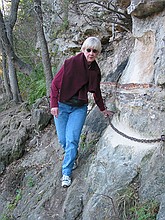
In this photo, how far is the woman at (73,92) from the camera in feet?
14.8

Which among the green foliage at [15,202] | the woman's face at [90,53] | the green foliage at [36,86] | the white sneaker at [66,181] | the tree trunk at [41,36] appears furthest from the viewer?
the green foliage at [36,86]

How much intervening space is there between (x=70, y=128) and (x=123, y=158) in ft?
3.03

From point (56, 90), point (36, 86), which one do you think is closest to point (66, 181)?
point (56, 90)

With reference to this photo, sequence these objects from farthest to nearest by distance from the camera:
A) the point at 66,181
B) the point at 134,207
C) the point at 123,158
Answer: the point at 66,181 → the point at 123,158 → the point at 134,207

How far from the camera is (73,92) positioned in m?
4.54

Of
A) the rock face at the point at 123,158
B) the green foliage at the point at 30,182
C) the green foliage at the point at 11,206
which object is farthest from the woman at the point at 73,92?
the green foliage at the point at 11,206

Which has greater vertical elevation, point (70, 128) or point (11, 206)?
point (70, 128)

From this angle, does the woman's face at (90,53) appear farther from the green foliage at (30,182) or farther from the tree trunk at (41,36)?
the tree trunk at (41,36)

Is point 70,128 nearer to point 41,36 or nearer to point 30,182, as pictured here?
point 30,182

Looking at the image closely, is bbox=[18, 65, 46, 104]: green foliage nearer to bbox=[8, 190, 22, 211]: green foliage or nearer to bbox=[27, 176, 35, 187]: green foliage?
bbox=[27, 176, 35, 187]: green foliage

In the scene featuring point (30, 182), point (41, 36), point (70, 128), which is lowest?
point (30, 182)

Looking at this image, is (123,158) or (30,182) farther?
(30,182)

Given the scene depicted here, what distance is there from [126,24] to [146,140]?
3.18m

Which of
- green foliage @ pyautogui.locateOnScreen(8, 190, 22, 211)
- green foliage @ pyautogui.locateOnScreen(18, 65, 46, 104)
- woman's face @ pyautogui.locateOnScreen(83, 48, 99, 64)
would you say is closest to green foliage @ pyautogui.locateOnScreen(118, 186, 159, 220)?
woman's face @ pyautogui.locateOnScreen(83, 48, 99, 64)
